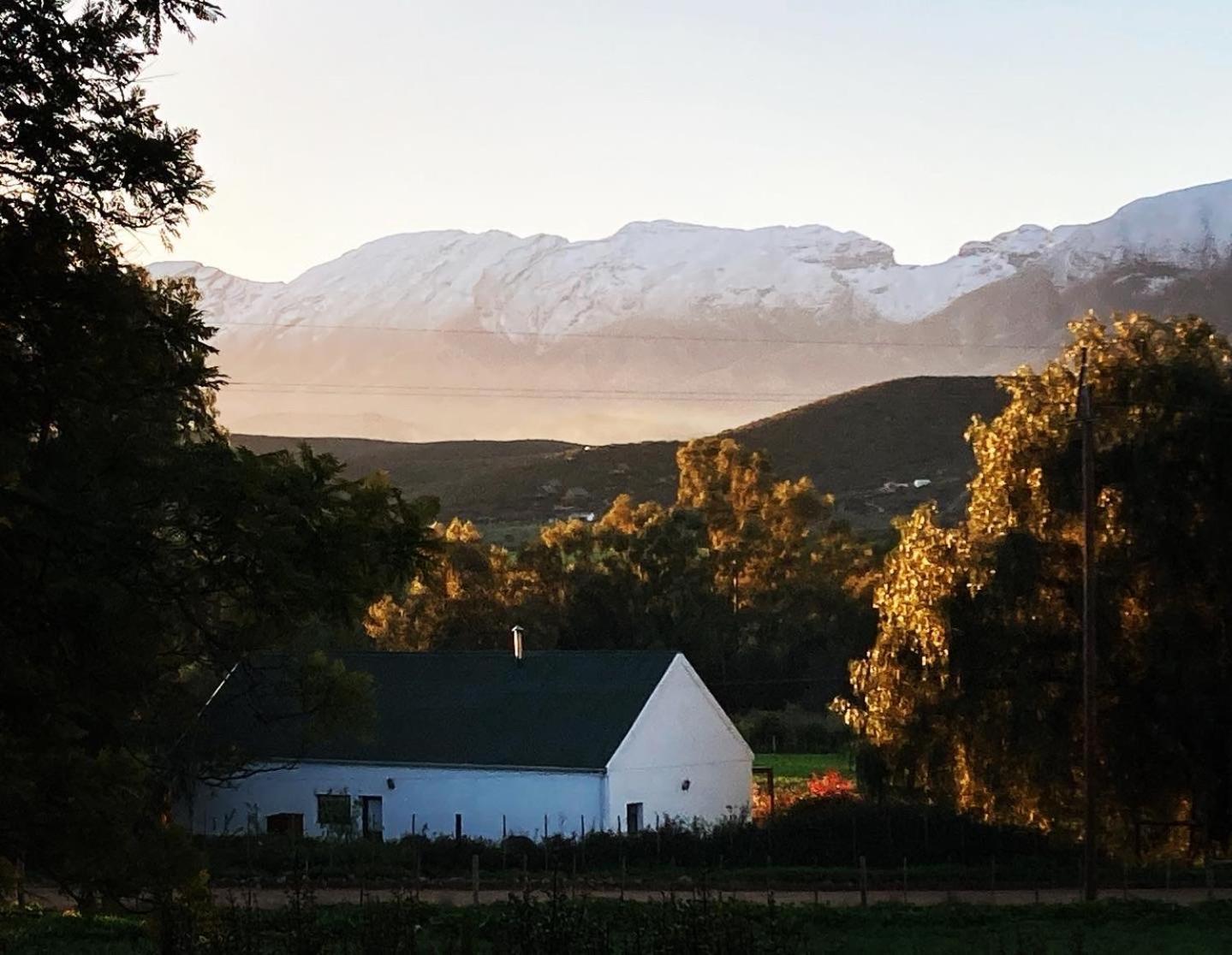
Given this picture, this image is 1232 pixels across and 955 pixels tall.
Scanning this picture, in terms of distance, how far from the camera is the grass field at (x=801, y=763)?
179 ft

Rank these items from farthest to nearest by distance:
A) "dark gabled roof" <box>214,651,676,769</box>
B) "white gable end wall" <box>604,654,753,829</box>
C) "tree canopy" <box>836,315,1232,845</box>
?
1. "dark gabled roof" <box>214,651,676,769</box>
2. "white gable end wall" <box>604,654,753,829</box>
3. "tree canopy" <box>836,315,1232,845</box>

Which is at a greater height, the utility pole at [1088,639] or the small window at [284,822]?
the utility pole at [1088,639]

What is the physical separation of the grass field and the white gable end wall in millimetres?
9271

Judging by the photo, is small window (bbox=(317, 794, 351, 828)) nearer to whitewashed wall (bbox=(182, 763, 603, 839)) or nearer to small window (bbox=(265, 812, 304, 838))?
Result: whitewashed wall (bbox=(182, 763, 603, 839))

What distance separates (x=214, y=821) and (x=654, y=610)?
3120 cm

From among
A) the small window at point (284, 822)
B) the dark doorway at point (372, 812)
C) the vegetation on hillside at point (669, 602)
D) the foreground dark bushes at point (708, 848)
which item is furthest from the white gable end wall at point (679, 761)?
the vegetation on hillside at point (669, 602)

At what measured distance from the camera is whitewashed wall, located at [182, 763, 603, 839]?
1528 inches

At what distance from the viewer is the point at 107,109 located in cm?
960

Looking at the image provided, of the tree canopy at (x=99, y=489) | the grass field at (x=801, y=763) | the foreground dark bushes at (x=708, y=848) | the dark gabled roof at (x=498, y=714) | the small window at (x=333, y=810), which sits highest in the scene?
the tree canopy at (x=99, y=489)

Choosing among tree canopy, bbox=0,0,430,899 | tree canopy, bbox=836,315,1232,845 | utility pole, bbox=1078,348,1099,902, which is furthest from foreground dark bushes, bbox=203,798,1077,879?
tree canopy, bbox=0,0,430,899

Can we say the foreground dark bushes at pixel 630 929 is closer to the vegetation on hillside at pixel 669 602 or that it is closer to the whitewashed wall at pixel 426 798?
the whitewashed wall at pixel 426 798

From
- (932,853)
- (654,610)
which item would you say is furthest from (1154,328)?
(654,610)

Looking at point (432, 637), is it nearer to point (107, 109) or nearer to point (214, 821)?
point (214, 821)

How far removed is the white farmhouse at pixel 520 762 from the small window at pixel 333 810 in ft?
0.14
